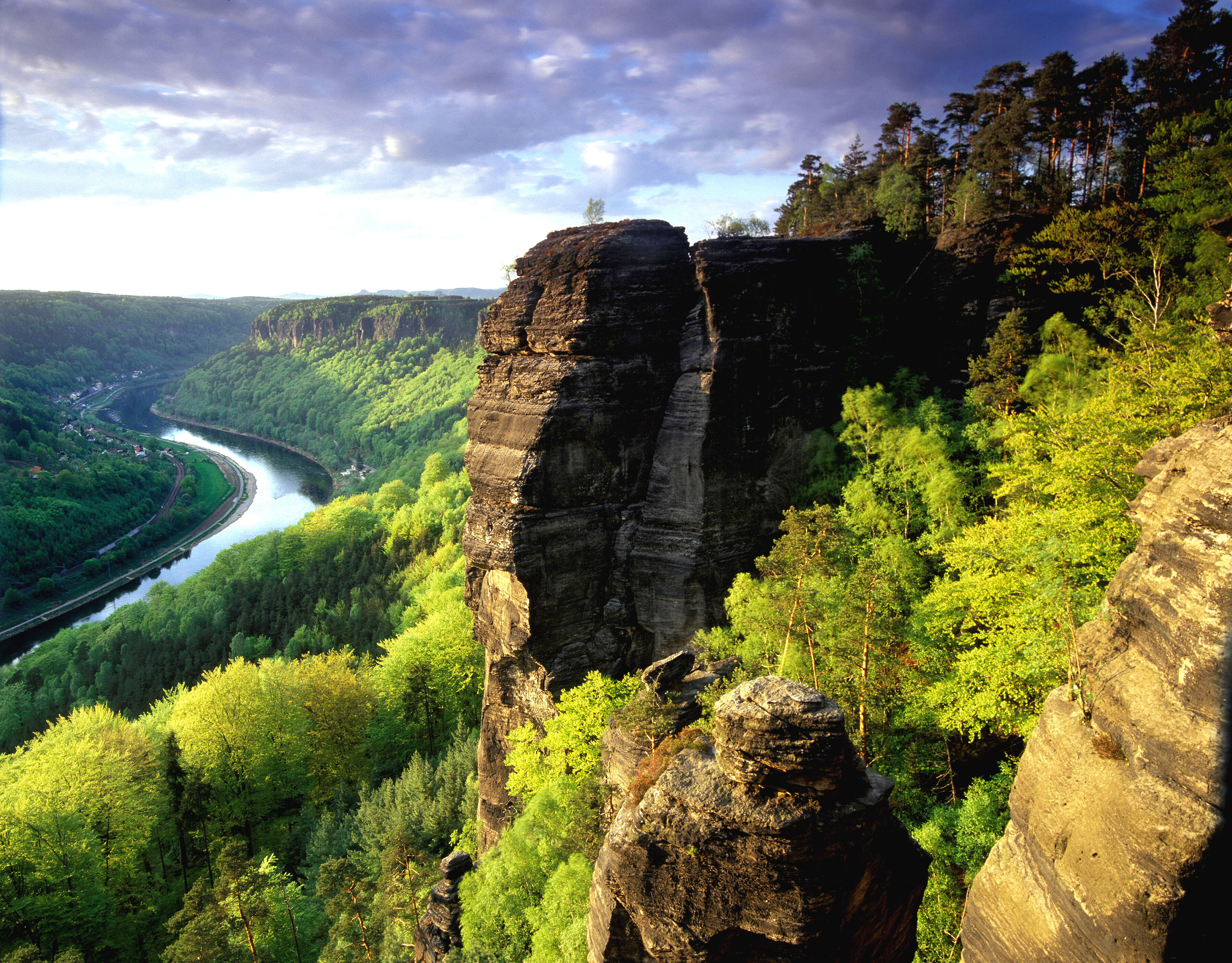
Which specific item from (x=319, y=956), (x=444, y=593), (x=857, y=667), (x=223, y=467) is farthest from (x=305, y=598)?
(x=223, y=467)

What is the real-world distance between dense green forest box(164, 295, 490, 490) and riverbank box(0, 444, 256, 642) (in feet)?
57.7

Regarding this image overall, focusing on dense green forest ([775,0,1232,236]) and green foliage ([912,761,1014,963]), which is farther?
dense green forest ([775,0,1232,236])

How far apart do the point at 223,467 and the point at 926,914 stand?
143 meters

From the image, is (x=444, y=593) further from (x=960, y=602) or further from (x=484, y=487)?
(x=960, y=602)

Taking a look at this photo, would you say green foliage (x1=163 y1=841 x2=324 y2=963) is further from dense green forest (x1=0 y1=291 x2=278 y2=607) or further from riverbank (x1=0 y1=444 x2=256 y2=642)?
dense green forest (x1=0 y1=291 x2=278 y2=607)

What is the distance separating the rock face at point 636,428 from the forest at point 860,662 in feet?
9.09

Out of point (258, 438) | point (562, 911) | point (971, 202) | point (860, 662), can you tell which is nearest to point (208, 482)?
point (258, 438)

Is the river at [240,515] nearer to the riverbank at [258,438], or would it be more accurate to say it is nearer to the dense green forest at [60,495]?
the riverbank at [258,438]

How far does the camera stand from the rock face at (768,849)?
926 cm

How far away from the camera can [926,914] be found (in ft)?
41.5

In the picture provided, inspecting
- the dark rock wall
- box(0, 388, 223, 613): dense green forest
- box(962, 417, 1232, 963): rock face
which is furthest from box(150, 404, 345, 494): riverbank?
box(962, 417, 1232, 963): rock face

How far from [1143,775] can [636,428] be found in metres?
18.1

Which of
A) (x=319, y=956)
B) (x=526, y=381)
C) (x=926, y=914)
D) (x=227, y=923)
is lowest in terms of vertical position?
(x=319, y=956)

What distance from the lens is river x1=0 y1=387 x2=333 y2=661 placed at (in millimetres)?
70812
